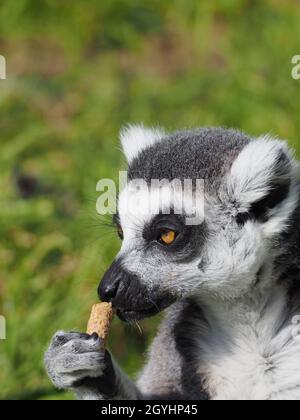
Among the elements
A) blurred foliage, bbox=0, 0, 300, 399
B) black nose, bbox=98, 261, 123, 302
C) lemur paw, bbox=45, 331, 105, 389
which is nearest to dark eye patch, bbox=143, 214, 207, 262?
black nose, bbox=98, 261, 123, 302

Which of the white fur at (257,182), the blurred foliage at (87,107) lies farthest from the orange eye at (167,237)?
the blurred foliage at (87,107)

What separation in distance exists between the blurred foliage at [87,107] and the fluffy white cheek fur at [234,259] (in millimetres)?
901

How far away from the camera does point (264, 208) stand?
13.2 feet

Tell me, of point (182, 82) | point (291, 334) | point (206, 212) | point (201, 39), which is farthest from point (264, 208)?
point (201, 39)

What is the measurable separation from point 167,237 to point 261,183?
0.49 meters

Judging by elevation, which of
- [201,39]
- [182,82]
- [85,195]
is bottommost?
[85,195]

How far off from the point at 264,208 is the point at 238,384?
32.7 inches

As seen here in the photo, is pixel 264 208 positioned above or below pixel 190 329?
above

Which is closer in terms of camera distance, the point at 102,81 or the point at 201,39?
the point at 102,81

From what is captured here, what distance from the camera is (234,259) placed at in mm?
3934

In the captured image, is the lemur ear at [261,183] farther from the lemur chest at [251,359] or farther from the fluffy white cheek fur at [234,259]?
the lemur chest at [251,359]

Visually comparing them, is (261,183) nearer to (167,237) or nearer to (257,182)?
(257,182)
